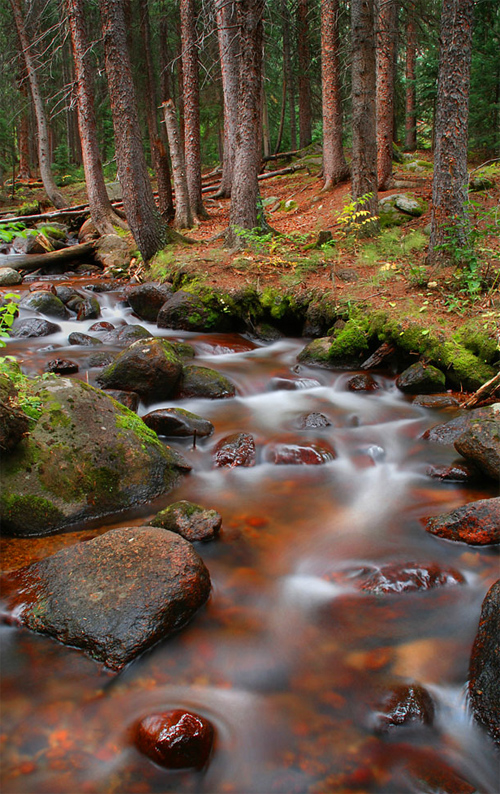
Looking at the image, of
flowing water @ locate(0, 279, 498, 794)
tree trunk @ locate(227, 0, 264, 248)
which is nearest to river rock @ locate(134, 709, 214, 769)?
flowing water @ locate(0, 279, 498, 794)

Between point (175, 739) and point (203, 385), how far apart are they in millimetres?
5225

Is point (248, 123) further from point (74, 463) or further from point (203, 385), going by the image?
point (74, 463)

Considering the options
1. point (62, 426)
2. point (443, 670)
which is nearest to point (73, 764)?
point (443, 670)

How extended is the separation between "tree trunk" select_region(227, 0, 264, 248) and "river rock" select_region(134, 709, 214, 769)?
10187 millimetres

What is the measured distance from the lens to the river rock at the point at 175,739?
2.53m

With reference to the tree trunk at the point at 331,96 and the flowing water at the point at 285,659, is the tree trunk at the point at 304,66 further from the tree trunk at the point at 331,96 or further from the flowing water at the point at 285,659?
the flowing water at the point at 285,659

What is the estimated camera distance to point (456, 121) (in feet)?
26.0

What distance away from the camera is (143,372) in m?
6.74

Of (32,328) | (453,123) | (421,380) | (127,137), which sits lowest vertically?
(421,380)

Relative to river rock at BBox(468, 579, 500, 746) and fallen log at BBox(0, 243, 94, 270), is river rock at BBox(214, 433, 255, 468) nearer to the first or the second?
river rock at BBox(468, 579, 500, 746)

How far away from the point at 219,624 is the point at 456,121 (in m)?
8.23

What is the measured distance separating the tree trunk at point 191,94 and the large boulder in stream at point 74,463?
12538 mm

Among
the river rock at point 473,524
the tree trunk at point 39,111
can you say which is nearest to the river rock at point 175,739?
the river rock at point 473,524

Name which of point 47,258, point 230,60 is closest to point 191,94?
point 230,60
